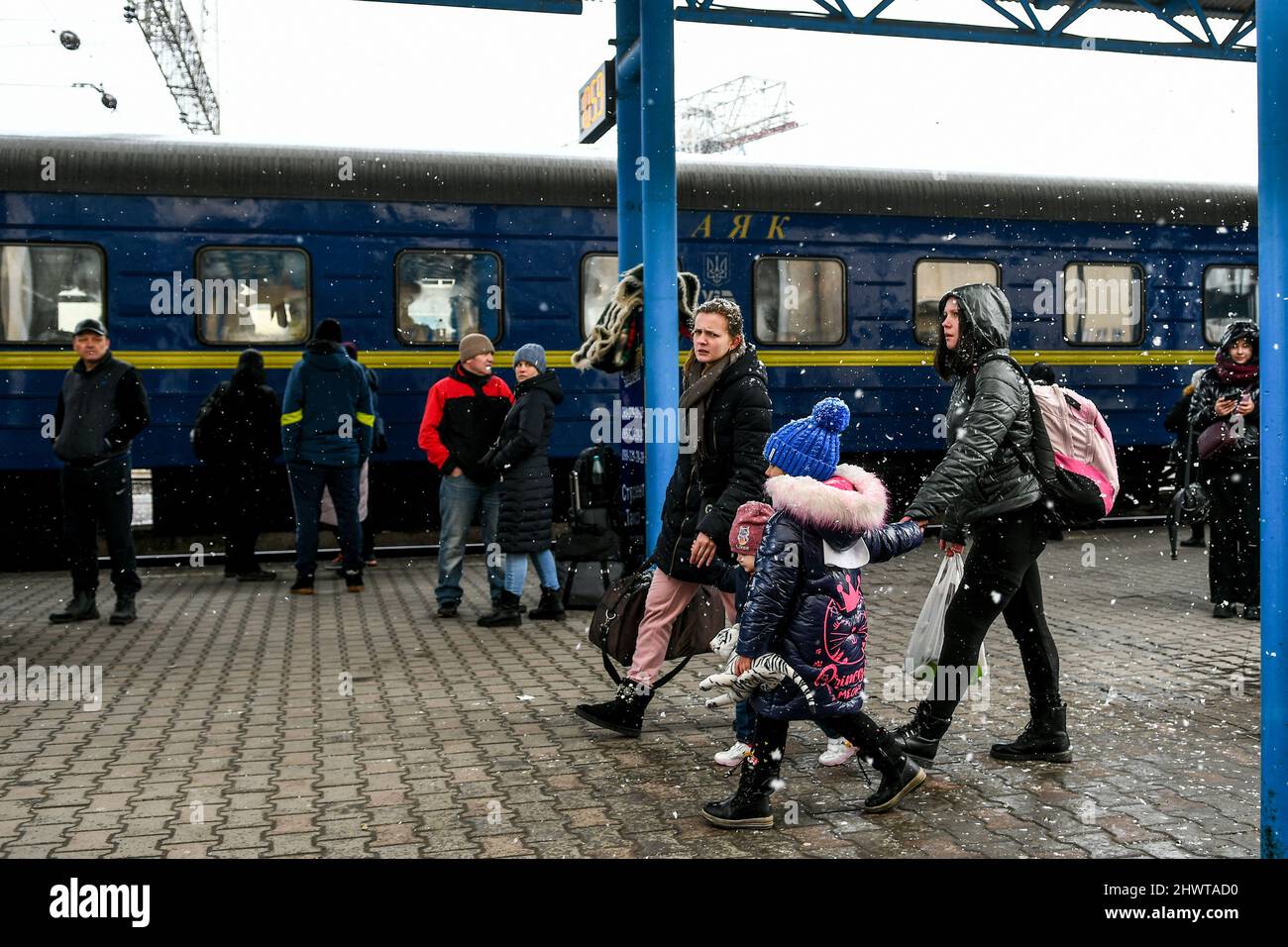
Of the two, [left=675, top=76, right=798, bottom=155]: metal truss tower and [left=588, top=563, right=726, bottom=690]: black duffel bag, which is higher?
[left=675, top=76, right=798, bottom=155]: metal truss tower

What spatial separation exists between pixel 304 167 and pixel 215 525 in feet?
10.1

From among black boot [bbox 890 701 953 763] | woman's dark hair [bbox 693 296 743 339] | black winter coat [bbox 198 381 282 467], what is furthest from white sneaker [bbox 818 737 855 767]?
black winter coat [bbox 198 381 282 467]

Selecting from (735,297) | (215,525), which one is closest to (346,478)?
(215,525)

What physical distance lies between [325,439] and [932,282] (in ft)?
20.3

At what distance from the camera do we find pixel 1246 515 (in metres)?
8.27

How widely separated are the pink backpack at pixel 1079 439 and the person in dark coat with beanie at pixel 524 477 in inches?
152

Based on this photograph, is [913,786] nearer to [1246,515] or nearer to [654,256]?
[654,256]

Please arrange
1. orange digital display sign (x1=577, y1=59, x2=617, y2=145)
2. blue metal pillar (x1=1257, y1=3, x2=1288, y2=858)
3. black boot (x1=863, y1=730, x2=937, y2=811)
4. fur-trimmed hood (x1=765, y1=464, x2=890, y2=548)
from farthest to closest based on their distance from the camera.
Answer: orange digital display sign (x1=577, y1=59, x2=617, y2=145) → black boot (x1=863, y1=730, x2=937, y2=811) → fur-trimmed hood (x1=765, y1=464, x2=890, y2=548) → blue metal pillar (x1=1257, y1=3, x2=1288, y2=858)

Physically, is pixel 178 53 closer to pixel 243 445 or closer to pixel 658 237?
pixel 243 445

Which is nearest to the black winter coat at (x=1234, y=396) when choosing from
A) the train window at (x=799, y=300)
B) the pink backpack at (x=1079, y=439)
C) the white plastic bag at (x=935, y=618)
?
the pink backpack at (x=1079, y=439)

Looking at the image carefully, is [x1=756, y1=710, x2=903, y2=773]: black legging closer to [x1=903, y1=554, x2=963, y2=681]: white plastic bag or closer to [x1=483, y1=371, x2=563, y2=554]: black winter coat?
[x1=903, y1=554, x2=963, y2=681]: white plastic bag

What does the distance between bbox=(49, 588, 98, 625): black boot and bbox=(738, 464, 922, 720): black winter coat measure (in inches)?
228

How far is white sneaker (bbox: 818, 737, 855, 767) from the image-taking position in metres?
4.99

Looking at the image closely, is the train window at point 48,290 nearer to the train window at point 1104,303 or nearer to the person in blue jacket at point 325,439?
the person in blue jacket at point 325,439
